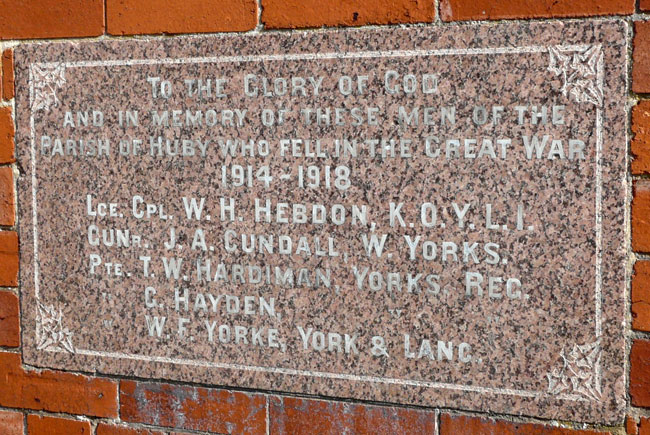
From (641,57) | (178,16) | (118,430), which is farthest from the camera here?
(118,430)

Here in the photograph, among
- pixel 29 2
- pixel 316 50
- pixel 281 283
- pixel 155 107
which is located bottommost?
pixel 281 283

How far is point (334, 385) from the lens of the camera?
5.14ft

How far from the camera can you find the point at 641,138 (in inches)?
54.8

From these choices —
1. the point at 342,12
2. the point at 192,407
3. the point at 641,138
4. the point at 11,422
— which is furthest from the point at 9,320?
the point at 641,138

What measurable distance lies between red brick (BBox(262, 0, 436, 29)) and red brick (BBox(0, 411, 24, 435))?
124 centimetres

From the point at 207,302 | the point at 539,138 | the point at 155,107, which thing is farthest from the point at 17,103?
the point at 539,138

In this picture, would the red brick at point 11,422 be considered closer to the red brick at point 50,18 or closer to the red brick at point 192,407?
the red brick at point 192,407

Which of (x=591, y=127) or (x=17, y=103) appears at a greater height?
(x=17, y=103)

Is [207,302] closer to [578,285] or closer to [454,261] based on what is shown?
[454,261]

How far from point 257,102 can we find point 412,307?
592mm

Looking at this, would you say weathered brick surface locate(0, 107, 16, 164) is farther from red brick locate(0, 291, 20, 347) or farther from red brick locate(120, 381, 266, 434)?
red brick locate(120, 381, 266, 434)

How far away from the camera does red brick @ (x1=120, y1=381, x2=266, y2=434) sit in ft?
5.41

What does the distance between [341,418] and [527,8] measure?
101 centimetres

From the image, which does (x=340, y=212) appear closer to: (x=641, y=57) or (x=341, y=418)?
(x=341, y=418)
